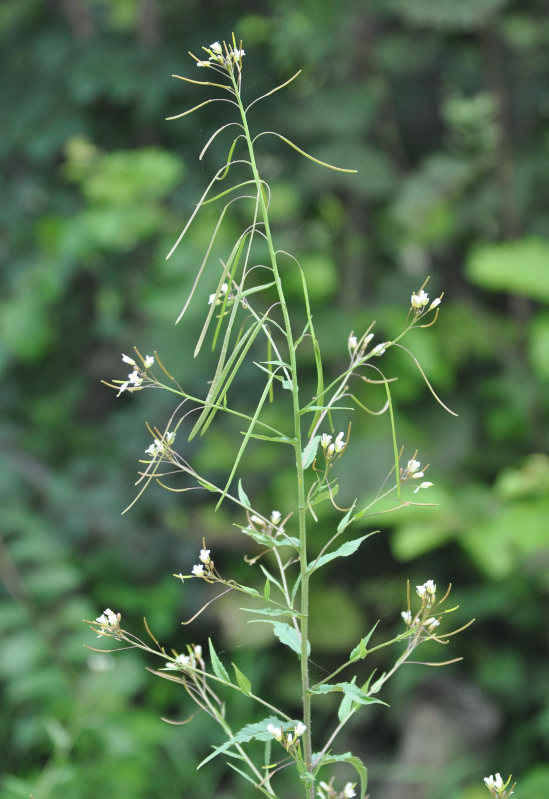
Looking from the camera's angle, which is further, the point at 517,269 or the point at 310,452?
the point at 517,269

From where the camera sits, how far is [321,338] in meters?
2.42

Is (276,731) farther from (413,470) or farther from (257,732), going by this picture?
(413,470)

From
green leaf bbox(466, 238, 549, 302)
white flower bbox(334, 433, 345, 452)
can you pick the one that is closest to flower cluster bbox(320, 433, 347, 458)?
white flower bbox(334, 433, 345, 452)

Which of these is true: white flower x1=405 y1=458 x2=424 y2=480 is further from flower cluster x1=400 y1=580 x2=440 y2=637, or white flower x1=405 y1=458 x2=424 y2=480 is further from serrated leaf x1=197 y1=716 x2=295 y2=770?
serrated leaf x1=197 y1=716 x2=295 y2=770

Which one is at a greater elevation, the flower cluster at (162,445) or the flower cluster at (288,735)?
the flower cluster at (162,445)

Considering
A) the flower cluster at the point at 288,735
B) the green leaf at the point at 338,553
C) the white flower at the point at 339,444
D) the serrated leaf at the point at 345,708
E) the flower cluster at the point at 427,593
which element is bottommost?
the serrated leaf at the point at 345,708

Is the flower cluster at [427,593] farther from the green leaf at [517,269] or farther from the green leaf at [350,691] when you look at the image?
the green leaf at [517,269]

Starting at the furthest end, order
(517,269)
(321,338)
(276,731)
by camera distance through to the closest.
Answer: (321,338) < (517,269) < (276,731)

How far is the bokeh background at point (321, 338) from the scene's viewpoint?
2.08 metres

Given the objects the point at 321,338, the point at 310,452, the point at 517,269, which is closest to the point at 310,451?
the point at 310,452

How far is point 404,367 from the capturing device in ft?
8.23

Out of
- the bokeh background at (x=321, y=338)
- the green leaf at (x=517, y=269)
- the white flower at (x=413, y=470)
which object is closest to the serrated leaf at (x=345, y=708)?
the white flower at (x=413, y=470)

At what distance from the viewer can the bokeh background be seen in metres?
2.08

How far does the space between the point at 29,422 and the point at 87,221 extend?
2.87ft
